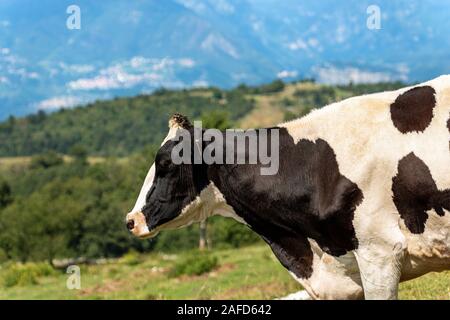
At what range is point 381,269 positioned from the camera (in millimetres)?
6590

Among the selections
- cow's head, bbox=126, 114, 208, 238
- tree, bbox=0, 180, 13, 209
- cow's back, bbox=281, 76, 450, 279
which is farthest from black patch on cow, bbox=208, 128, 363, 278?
tree, bbox=0, 180, 13, 209

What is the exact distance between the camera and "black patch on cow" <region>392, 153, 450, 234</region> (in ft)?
21.0

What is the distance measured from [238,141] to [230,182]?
0.45 metres

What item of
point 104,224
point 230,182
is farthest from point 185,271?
A: point 104,224

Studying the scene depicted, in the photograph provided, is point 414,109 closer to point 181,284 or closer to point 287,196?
point 287,196

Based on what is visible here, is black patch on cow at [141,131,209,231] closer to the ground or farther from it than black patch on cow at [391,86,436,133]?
closer to the ground

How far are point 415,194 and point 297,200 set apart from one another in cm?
123

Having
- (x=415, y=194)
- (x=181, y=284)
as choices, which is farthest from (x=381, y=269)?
(x=181, y=284)

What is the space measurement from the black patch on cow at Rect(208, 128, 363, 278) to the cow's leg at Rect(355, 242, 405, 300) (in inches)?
8.0

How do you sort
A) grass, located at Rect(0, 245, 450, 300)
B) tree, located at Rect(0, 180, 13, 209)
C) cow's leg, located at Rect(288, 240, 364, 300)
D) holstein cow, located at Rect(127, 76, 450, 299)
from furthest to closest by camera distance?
tree, located at Rect(0, 180, 13, 209)
grass, located at Rect(0, 245, 450, 300)
cow's leg, located at Rect(288, 240, 364, 300)
holstein cow, located at Rect(127, 76, 450, 299)

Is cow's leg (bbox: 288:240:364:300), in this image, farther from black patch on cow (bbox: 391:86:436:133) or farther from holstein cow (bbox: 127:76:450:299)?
black patch on cow (bbox: 391:86:436:133)

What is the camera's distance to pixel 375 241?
21.6 feet

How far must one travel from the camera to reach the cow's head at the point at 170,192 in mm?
7633
